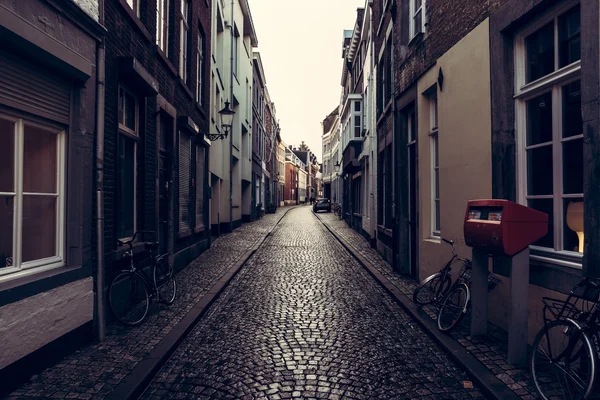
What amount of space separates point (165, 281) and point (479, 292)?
14.8 ft

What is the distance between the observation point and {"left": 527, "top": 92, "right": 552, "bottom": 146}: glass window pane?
4652mm

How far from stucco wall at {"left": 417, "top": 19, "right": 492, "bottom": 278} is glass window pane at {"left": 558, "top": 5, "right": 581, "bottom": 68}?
1.12m

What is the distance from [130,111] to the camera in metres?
7.13

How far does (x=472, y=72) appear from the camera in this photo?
598 cm

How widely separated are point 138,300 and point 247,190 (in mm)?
21280

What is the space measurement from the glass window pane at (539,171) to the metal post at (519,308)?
2.94ft

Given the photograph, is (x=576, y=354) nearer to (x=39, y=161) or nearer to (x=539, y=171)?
(x=539, y=171)

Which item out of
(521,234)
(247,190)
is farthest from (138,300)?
(247,190)

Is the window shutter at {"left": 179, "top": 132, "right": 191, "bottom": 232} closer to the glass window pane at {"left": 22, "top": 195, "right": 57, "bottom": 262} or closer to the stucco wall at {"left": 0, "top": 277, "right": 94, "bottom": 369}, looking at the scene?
the stucco wall at {"left": 0, "top": 277, "right": 94, "bottom": 369}

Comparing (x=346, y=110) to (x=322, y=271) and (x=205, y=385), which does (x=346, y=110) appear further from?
(x=205, y=385)

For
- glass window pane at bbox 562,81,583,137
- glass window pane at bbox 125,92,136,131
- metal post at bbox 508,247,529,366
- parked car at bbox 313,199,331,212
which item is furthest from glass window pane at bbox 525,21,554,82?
parked car at bbox 313,199,331,212

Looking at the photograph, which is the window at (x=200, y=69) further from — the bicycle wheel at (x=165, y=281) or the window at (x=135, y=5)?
the bicycle wheel at (x=165, y=281)

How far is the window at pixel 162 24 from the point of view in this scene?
8.83 metres

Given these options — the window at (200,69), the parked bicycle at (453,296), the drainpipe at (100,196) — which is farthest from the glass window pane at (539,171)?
the window at (200,69)
